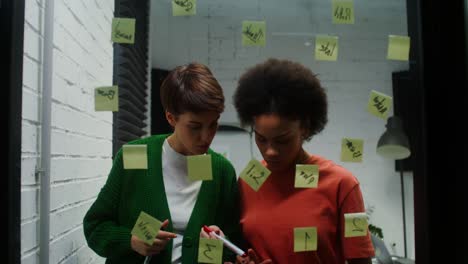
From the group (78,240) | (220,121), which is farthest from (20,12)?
(78,240)

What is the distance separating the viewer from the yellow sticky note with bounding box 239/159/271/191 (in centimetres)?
101

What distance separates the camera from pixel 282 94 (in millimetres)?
992

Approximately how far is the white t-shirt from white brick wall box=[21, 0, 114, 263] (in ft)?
0.94

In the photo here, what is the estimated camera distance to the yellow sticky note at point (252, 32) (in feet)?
3.40

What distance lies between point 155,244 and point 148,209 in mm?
82

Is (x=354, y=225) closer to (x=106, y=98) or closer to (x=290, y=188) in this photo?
(x=290, y=188)

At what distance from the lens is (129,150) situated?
1018 millimetres

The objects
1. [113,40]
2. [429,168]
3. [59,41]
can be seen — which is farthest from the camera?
[59,41]

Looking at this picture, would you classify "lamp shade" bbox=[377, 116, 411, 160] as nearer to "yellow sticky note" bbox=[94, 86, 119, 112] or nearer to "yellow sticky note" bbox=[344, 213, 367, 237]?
"yellow sticky note" bbox=[344, 213, 367, 237]

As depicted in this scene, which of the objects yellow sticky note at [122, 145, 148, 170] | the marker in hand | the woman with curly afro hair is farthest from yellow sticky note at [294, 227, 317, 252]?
yellow sticky note at [122, 145, 148, 170]

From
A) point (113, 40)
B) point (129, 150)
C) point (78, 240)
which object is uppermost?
point (113, 40)

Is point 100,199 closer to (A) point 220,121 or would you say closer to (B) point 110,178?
(B) point 110,178

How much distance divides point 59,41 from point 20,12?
293mm

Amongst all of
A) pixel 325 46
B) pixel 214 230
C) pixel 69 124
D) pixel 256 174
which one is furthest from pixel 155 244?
pixel 325 46
